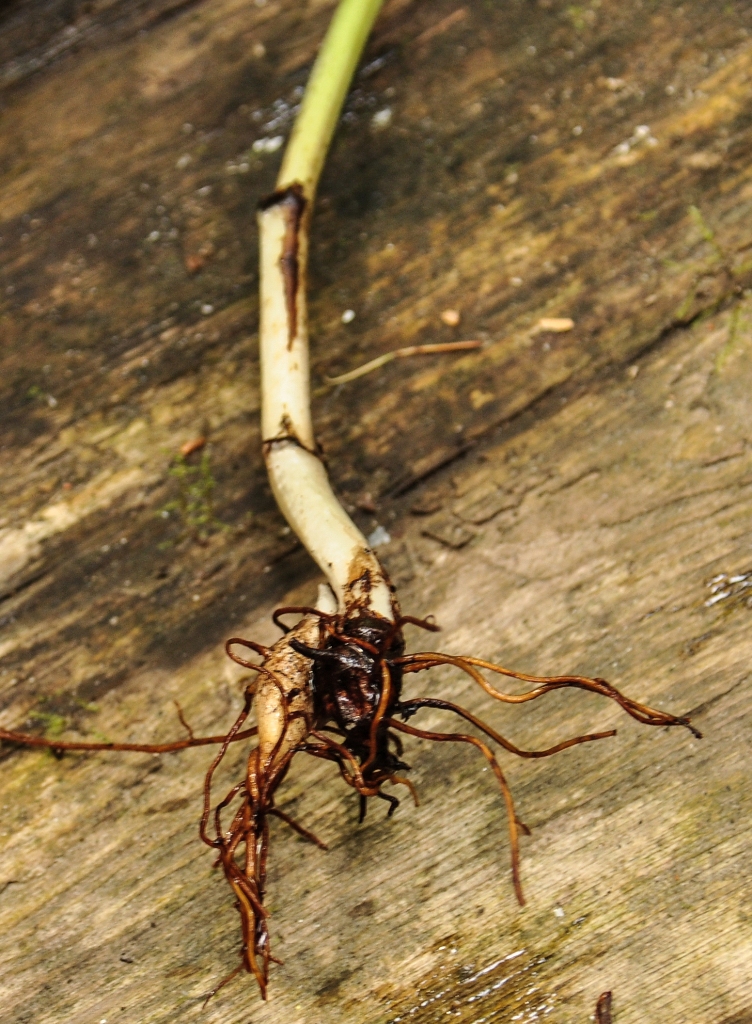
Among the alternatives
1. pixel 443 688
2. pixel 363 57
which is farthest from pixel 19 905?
pixel 363 57

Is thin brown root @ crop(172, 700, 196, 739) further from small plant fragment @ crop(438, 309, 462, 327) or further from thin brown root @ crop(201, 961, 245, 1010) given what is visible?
small plant fragment @ crop(438, 309, 462, 327)

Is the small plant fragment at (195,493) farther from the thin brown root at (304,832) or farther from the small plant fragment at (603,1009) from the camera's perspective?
the small plant fragment at (603,1009)

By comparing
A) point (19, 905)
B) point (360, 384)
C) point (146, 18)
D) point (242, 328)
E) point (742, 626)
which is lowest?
point (742, 626)

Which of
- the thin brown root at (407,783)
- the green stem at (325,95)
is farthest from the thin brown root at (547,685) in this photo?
the green stem at (325,95)

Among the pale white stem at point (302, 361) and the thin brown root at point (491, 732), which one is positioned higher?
the pale white stem at point (302, 361)

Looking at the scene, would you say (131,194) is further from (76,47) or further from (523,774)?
(523,774)

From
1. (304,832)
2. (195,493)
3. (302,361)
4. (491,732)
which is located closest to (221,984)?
(304,832)
